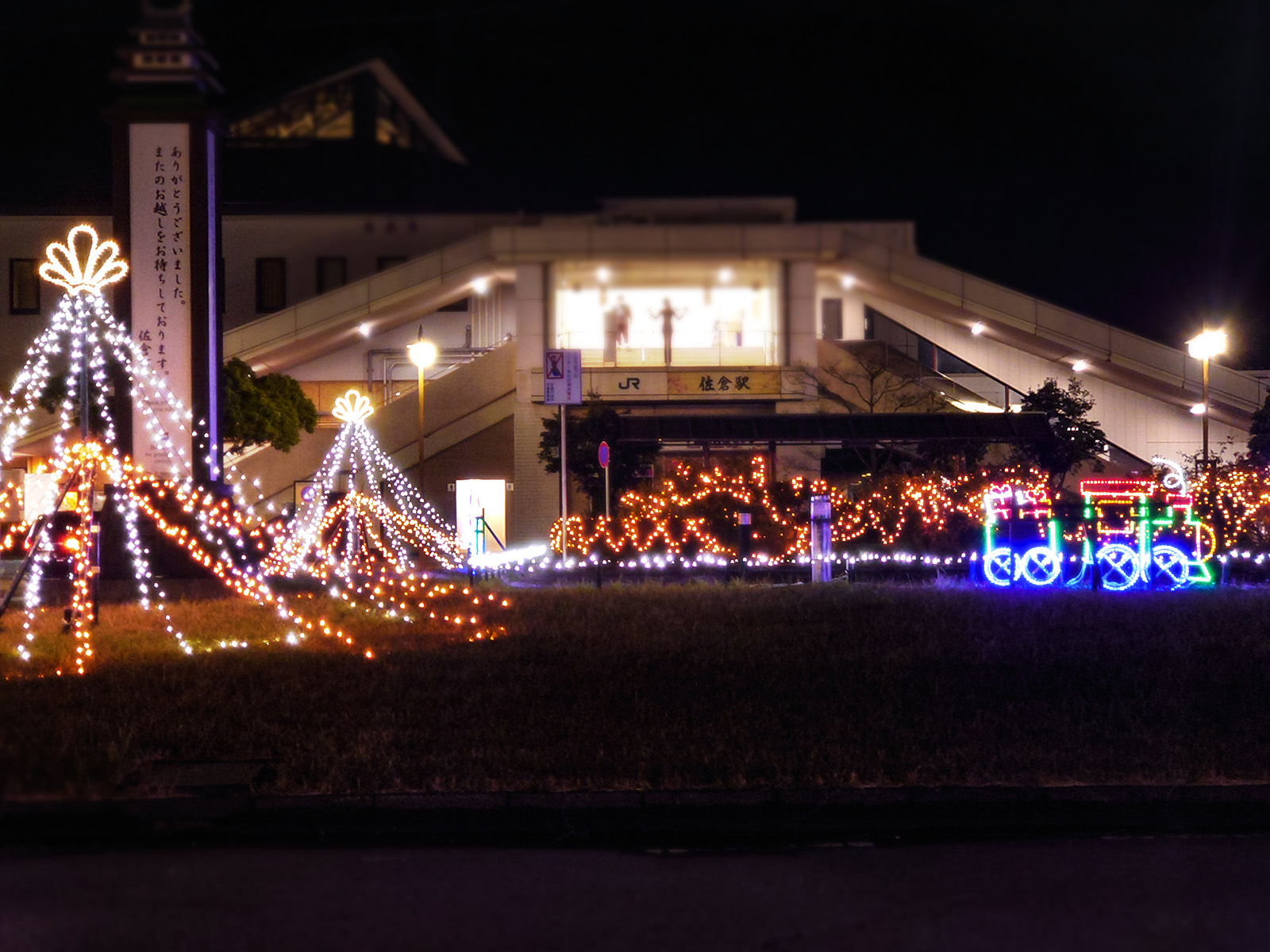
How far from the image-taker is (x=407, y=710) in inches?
360

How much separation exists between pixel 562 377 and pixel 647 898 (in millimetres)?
14338

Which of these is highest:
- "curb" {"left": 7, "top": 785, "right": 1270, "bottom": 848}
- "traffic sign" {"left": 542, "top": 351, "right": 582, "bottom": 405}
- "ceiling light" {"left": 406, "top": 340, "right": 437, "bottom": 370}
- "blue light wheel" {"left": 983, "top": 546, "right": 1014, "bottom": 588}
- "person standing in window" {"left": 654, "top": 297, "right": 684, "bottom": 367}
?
"ceiling light" {"left": 406, "top": 340, "right": 437, "bottom": 370}

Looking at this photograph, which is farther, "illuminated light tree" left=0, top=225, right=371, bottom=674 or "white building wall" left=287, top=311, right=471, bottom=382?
"white building wall" left=287, top=311, right=471, bottom=382

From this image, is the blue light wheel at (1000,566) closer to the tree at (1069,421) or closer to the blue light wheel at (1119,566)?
the blue light wheel at (1119,566)

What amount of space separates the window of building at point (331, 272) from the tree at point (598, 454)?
5.73 m

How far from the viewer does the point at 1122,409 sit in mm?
33625

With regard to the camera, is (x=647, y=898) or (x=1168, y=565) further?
(x=1168, y=565)

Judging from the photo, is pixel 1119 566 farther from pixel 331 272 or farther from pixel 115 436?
pixel 331 272

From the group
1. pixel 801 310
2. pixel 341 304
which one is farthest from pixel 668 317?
pixel 341 304

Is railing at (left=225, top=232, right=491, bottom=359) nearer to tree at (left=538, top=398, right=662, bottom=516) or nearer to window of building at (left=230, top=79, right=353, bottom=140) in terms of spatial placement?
window of building at (left=230, top=79, right=353, bottom=140)

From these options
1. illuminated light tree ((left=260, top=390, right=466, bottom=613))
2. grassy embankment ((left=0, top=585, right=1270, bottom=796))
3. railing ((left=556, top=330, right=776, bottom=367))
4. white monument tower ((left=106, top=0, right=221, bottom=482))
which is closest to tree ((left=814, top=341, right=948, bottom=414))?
railing ((left=556, top=330, right=776, bottom=367))

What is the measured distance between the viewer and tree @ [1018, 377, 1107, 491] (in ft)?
99.5

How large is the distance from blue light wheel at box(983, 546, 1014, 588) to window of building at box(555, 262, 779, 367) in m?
3.91

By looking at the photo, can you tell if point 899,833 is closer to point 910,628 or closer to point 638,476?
point 910,628
